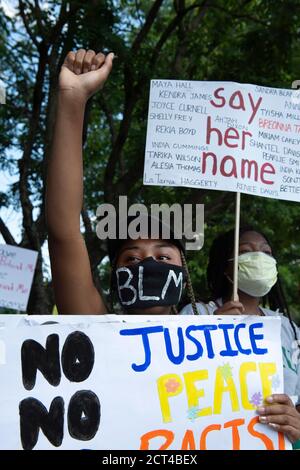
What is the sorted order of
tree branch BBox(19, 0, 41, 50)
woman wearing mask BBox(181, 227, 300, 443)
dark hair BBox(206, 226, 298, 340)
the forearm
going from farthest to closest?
tree branch BBox(19, 0, 41, 50)
dark hair BBox(206, 226, 298, 340)
woman wearing mask BBox(181, 227, 300, 443)
the forearm

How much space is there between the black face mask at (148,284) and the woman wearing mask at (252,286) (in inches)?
8.3

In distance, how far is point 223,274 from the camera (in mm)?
3492

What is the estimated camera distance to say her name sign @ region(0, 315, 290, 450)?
2.21m

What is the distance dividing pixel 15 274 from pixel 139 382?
407 cm

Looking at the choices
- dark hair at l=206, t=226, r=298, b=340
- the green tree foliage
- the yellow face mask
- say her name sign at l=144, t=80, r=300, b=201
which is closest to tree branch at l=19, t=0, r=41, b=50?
the green tree foliage

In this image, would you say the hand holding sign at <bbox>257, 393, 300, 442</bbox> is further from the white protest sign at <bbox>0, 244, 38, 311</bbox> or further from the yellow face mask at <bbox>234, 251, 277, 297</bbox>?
the white protest sign at <bbox>0, 244, 38, 311</bbox>

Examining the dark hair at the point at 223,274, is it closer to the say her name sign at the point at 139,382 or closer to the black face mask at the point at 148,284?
the black face mask at the point at 148,284

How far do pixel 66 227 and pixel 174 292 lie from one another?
1.74ft

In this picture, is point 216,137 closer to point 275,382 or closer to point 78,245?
point 78,245

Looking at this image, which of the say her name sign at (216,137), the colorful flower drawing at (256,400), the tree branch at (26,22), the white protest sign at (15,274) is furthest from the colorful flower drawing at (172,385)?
the tree branch at (26,22)

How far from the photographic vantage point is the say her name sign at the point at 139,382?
221 centimetres

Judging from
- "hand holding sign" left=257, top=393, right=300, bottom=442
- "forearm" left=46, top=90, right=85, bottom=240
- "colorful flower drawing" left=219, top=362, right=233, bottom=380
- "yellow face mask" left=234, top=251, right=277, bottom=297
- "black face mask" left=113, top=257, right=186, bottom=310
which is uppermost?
"forearm" left=46, top=90, right=85, bottom=240

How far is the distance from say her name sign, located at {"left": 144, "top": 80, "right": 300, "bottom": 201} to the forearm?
1.83 ft
